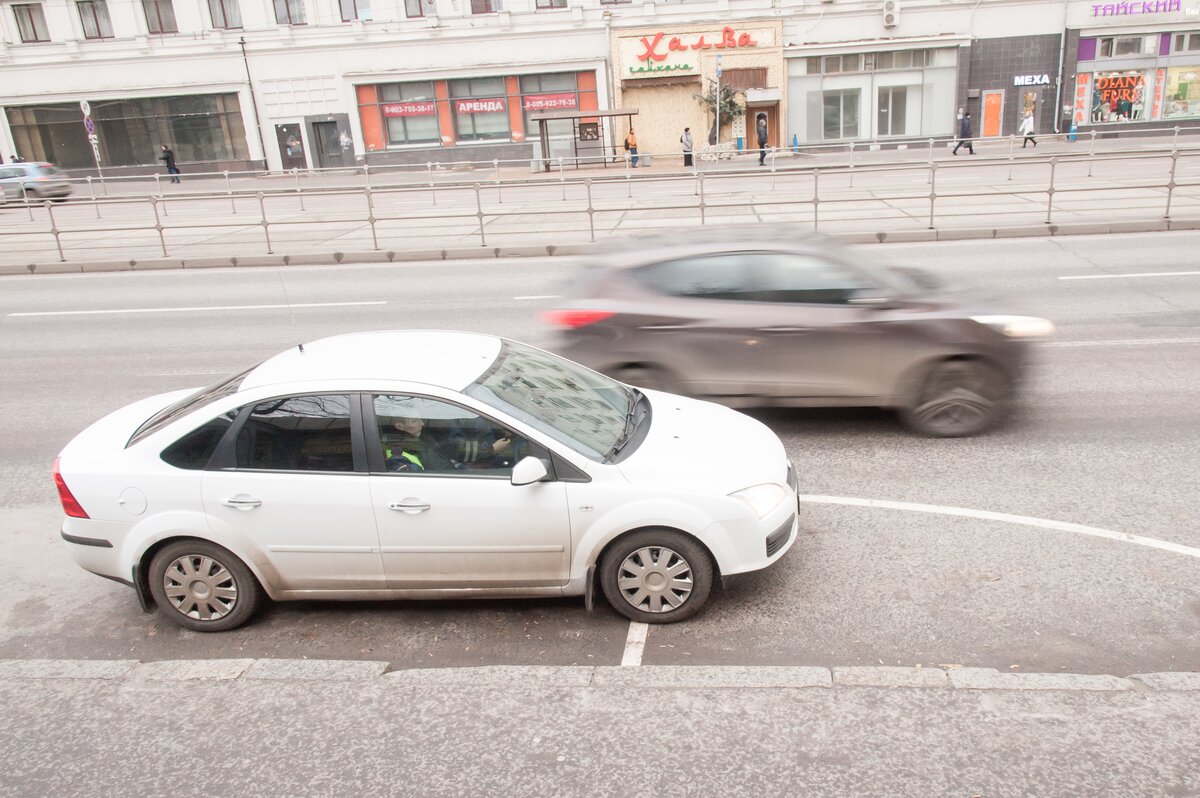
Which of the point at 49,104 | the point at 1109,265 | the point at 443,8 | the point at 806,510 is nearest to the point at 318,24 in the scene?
the point at 443,8

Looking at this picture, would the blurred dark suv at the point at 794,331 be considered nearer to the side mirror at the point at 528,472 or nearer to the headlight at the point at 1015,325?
the headlight at the point at 1015,325

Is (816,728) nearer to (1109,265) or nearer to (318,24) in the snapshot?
(1109,265)

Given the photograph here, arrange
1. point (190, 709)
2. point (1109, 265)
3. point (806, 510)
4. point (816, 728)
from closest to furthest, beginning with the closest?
point (816, 728), point (190, 709), point (806, 510), point (1109, 265)

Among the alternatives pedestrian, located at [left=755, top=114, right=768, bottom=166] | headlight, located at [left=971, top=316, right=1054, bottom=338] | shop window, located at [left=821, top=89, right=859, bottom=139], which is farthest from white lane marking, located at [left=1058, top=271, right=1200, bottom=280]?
shop window, located at [left=821, top=89, right=859, bottom=139]

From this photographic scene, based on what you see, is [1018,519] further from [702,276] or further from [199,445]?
[199,445]

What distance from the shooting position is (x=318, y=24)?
132ft

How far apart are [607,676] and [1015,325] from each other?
4584 millimetres

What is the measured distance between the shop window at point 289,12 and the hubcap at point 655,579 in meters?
42.3

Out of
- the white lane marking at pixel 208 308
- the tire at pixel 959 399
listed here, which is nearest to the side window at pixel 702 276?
the tire at pixel 959 399

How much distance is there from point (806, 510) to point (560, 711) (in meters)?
2.67

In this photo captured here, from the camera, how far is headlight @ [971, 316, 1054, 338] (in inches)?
277

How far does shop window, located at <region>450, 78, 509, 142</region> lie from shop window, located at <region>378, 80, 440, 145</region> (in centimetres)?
110

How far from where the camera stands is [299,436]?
4.78 metres

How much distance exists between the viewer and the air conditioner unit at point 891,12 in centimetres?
3716
